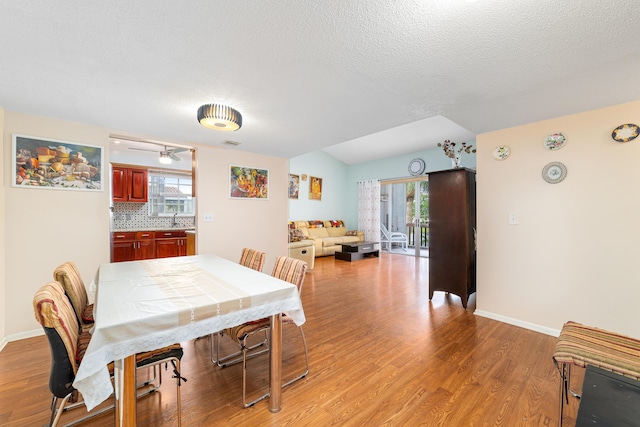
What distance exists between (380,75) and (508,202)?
2.15 metres

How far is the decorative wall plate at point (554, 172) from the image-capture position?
8.23 feet

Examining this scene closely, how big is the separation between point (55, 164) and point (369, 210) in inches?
272

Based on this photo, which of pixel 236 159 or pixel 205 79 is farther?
pixel 236 159

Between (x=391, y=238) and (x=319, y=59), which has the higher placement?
(x=319, y=59)

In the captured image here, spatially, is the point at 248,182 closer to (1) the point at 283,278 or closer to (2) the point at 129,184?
Result: (1) the point at 283,278

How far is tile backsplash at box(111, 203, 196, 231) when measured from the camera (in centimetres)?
539

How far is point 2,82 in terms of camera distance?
189 cm

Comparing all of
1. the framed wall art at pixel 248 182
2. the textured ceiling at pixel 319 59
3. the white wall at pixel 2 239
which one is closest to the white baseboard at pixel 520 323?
the textured ceiling at pixel 319 59

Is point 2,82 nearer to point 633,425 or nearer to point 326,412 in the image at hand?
point 326,412

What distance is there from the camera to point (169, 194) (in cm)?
617

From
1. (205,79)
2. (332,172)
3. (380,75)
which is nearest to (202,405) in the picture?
(205,79)

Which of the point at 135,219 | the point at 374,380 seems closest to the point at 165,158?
the point at 135,219

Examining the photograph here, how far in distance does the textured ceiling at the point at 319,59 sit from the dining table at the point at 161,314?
144cm

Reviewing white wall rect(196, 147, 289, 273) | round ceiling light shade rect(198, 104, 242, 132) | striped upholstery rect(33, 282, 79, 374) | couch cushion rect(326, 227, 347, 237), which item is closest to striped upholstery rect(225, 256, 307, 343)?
striped upholstery rect(33, 282, 79, 374)
